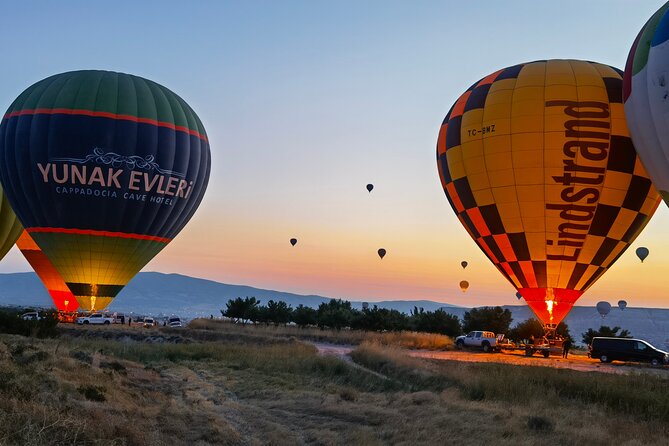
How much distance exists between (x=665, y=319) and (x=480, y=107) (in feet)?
367

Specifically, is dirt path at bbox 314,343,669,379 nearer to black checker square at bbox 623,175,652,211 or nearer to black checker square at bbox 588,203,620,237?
black checker square at bbox 588,203,620,237

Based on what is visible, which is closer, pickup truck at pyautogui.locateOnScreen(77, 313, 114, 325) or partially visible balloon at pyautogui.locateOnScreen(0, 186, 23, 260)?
pickup truck at pyautogui.locateOnScreen(77, 313, 114, 325)

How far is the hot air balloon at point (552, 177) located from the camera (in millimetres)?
25938

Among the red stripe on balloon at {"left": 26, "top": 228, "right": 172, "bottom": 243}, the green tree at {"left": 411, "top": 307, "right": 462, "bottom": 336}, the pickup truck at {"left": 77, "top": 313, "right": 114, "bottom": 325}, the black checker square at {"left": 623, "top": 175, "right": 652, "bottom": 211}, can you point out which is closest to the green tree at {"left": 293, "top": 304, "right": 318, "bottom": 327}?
the green tree at {"left": 411, "top": 307, "right": 462, "bottom": 336}

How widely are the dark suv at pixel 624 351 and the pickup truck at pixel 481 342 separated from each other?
647 cm

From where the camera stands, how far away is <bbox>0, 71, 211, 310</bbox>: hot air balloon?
32.6 metres

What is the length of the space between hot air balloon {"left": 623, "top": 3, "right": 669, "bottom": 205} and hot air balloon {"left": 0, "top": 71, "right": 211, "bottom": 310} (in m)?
23.7

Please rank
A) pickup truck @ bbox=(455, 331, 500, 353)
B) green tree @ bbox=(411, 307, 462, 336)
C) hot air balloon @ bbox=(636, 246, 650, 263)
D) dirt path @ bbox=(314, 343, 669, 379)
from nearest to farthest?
dirt path @ bbox=(314, 343, 669, 379) → pickup truck @ bbox=(455, 331, 500, 353) → hot air balloon @ bbox=(636, 246, 650, 263) → green tree @ bbox=(411, 307, 462, 336)

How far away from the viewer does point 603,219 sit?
1040 inches

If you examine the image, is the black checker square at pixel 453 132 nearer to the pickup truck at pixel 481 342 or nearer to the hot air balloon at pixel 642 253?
the pickup truck at pixel 481 342

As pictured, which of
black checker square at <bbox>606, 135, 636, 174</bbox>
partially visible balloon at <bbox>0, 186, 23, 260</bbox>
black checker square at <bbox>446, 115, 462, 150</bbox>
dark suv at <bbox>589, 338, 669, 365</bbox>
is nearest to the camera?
black checker square at <bbox>606, 135, 636, 174</bbox>

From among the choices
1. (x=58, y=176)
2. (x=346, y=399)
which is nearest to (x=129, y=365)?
(x=346, y=399)

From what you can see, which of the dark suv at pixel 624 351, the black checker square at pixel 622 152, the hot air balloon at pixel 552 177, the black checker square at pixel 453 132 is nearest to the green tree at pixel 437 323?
the dark suv at pixel 624 351

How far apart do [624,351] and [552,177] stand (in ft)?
41.0
